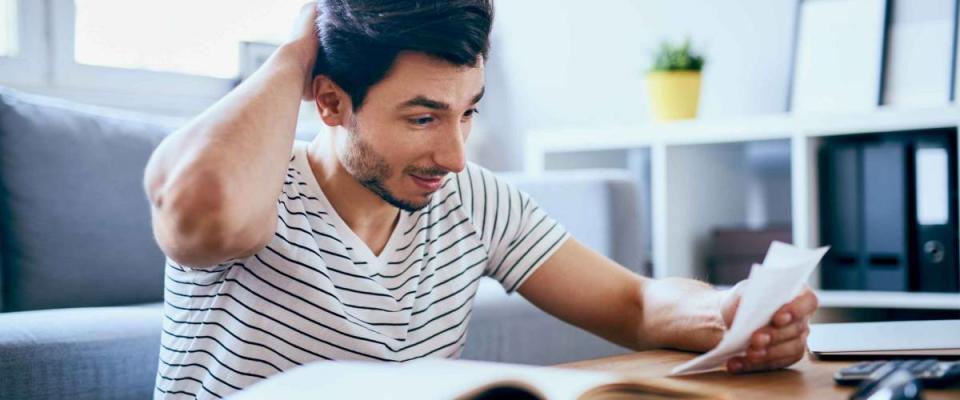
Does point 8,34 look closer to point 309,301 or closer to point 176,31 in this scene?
point 176,31

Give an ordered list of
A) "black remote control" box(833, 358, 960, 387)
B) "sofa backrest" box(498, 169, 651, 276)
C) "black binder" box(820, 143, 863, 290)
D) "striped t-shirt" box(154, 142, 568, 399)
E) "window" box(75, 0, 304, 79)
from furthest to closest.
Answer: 1. "window" box(75, 0, 304, 79)
2. "black binder" box(820, 143, 863, 290)
3. "sofa backrest" box(498, 169, 651, 276)
4. "striped t-shirt" box(154, 142, 568, 399)
5. "black remote control" box(833, 358, 960, 387)

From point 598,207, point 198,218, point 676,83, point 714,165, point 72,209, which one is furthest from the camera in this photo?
point 714,165

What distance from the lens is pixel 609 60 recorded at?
3.05 m

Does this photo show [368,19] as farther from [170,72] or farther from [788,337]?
[170,72]

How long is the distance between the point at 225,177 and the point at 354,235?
20cm

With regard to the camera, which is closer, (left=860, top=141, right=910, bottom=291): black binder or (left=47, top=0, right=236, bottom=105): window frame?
(left=860, top=141, right=910, bottom=291): black binder

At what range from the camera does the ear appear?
46.1 inches

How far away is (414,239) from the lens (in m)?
1.15

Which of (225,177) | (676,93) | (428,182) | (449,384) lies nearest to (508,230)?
(428,182)

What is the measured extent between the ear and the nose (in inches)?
5.4

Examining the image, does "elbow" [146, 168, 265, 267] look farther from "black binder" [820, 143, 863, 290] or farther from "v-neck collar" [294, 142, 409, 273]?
"black binder" [820, 143, 863, 290]

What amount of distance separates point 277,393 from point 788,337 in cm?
49

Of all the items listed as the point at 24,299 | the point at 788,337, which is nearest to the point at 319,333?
the point at 788,337

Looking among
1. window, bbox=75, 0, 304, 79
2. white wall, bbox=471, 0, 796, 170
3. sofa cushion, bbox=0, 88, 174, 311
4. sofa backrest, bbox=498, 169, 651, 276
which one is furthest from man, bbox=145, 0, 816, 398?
white wall, bbox=471, 0, 796, 170
